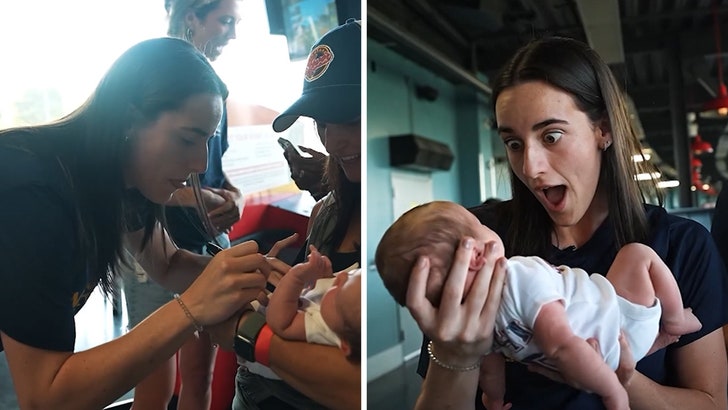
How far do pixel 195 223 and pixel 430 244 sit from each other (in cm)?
39

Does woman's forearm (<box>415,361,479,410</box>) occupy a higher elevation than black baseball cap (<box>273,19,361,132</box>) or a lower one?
lower

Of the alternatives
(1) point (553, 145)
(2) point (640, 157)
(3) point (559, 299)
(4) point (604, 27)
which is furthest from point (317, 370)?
(4) point (604, 27)

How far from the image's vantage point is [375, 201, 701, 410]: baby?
863 millimetres

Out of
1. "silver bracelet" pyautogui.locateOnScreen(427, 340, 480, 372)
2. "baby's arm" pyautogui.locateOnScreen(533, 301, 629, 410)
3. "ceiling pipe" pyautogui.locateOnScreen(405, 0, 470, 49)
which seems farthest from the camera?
"ceiling pipe" pyautogui.locateOnScreen(405, 0, 470, 49)

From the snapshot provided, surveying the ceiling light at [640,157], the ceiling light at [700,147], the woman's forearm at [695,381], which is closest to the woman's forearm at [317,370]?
the woman's forearm at [695,381]

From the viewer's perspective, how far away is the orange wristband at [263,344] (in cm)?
100

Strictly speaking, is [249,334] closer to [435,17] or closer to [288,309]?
Answer: [288,309]

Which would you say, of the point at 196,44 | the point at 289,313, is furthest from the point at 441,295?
the point at 196,44

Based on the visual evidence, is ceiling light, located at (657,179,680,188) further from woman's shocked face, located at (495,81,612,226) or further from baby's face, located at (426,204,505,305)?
baby's face, located at (426,204,505,305)

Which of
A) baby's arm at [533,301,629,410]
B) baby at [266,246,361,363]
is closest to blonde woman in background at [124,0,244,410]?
baby at [266,246,361,363]

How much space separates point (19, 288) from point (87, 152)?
0.21 m

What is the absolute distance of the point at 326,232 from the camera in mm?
1087

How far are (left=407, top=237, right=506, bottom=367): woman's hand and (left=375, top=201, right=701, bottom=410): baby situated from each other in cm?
1

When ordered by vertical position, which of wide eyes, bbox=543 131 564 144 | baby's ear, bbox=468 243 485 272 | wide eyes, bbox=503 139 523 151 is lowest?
baby's ear, bbox=468 243 485 272
